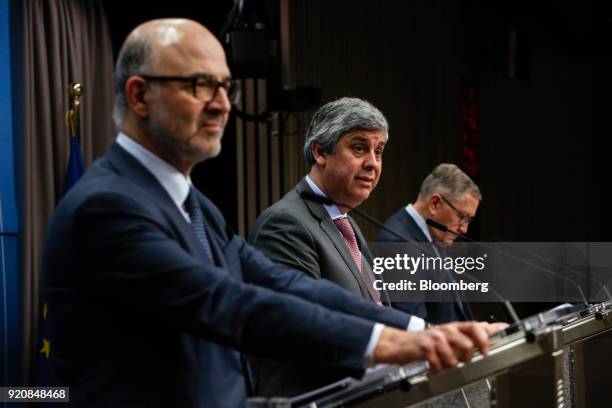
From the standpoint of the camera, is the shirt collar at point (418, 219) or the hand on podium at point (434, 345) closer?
the hand on podium at point (434, 345)

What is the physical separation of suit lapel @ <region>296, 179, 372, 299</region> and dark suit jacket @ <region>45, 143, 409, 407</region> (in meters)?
0.99

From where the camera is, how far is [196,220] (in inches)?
67.9

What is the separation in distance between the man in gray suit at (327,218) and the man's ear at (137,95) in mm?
707

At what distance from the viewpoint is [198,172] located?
5.14 metres

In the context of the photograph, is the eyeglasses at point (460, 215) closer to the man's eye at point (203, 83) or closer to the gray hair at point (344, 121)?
the gray hair at point (344, 121)

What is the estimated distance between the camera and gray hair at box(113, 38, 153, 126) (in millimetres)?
1647

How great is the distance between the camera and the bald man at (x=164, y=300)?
58.3 inches

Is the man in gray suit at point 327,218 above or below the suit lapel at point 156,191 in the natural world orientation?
below

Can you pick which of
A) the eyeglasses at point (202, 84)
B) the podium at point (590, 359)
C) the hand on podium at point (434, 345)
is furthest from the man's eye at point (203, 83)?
the podium at point (590, 359)

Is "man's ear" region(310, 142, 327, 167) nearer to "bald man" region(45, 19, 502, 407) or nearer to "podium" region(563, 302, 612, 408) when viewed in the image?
"podium" region(563, 302, 612, 408)

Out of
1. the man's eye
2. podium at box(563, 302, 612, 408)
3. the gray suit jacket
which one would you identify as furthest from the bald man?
podium at box(563, 302, 612, 408)

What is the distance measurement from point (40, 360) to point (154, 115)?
250 centimetres

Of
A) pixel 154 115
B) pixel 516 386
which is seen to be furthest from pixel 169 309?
pixel 516 386

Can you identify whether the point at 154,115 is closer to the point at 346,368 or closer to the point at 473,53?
the point at 346,368
